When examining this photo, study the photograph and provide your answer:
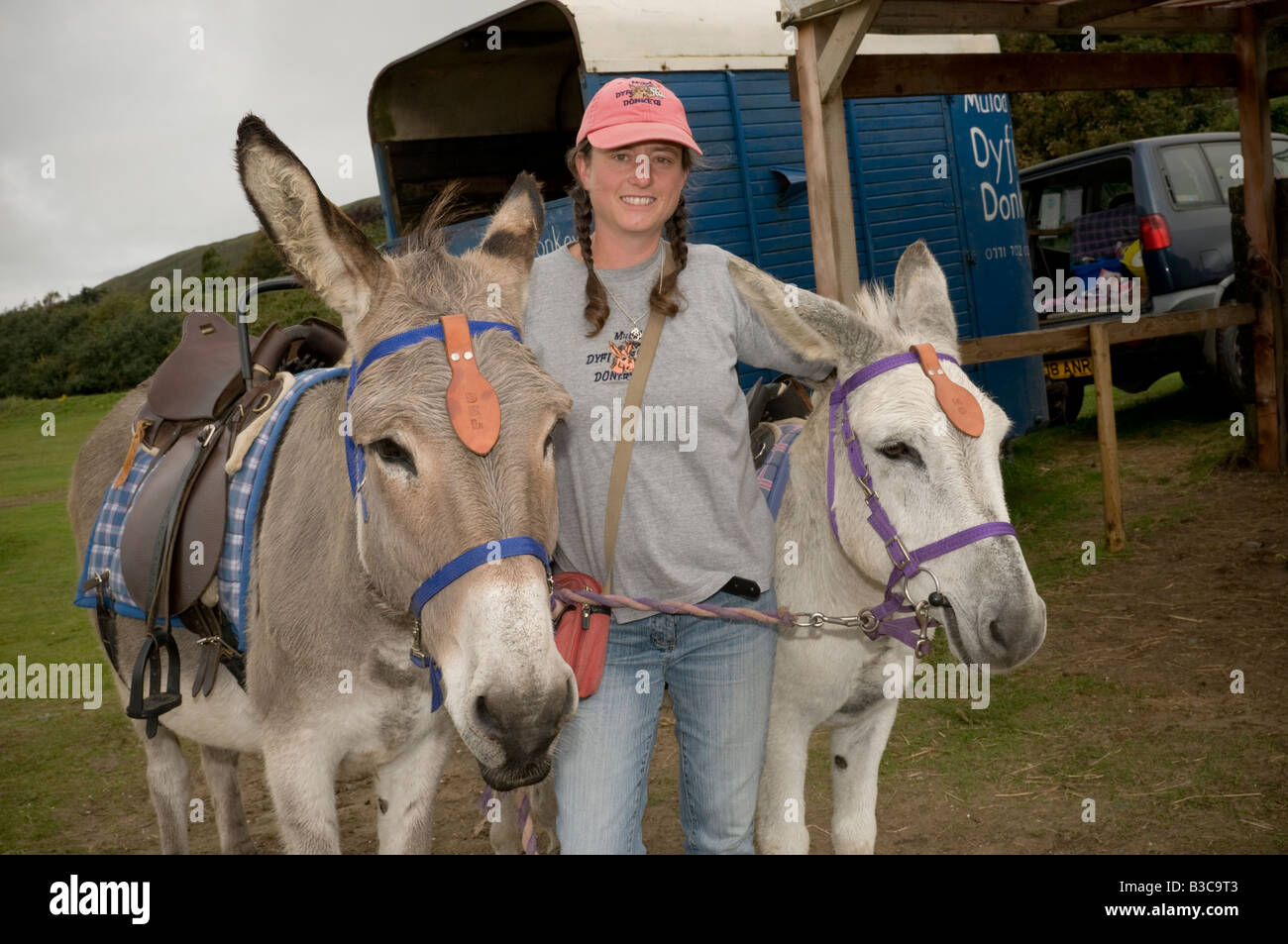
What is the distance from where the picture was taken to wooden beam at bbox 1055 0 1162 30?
20.4 ft

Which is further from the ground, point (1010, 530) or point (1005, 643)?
point (1010, 530)

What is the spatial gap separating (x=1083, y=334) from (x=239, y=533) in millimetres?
6503

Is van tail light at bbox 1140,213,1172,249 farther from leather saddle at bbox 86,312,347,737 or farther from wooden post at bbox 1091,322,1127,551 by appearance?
leather saddle at bbox 86,312,347,737

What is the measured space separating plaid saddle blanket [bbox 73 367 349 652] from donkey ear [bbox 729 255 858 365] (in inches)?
44.2

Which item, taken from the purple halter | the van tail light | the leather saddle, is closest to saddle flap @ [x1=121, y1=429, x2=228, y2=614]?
the leather saddle

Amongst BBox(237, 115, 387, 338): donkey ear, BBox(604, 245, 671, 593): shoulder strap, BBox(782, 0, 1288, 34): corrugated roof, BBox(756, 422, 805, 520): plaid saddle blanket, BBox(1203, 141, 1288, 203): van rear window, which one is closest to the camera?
BBox(237, 115, 387, 338): donkey ear

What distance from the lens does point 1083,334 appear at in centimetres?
722

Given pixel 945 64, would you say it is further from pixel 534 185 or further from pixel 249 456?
pixel 249 456

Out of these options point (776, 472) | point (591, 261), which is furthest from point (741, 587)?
point (591, 261)

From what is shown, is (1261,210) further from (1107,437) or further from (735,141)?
(735,141)

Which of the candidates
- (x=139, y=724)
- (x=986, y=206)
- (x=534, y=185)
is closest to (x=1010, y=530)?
(x=534, y=185)

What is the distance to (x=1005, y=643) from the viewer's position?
7.37ft

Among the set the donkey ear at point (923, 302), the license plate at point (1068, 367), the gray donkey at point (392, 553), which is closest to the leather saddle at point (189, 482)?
the gray donkey at point (392, 553)
